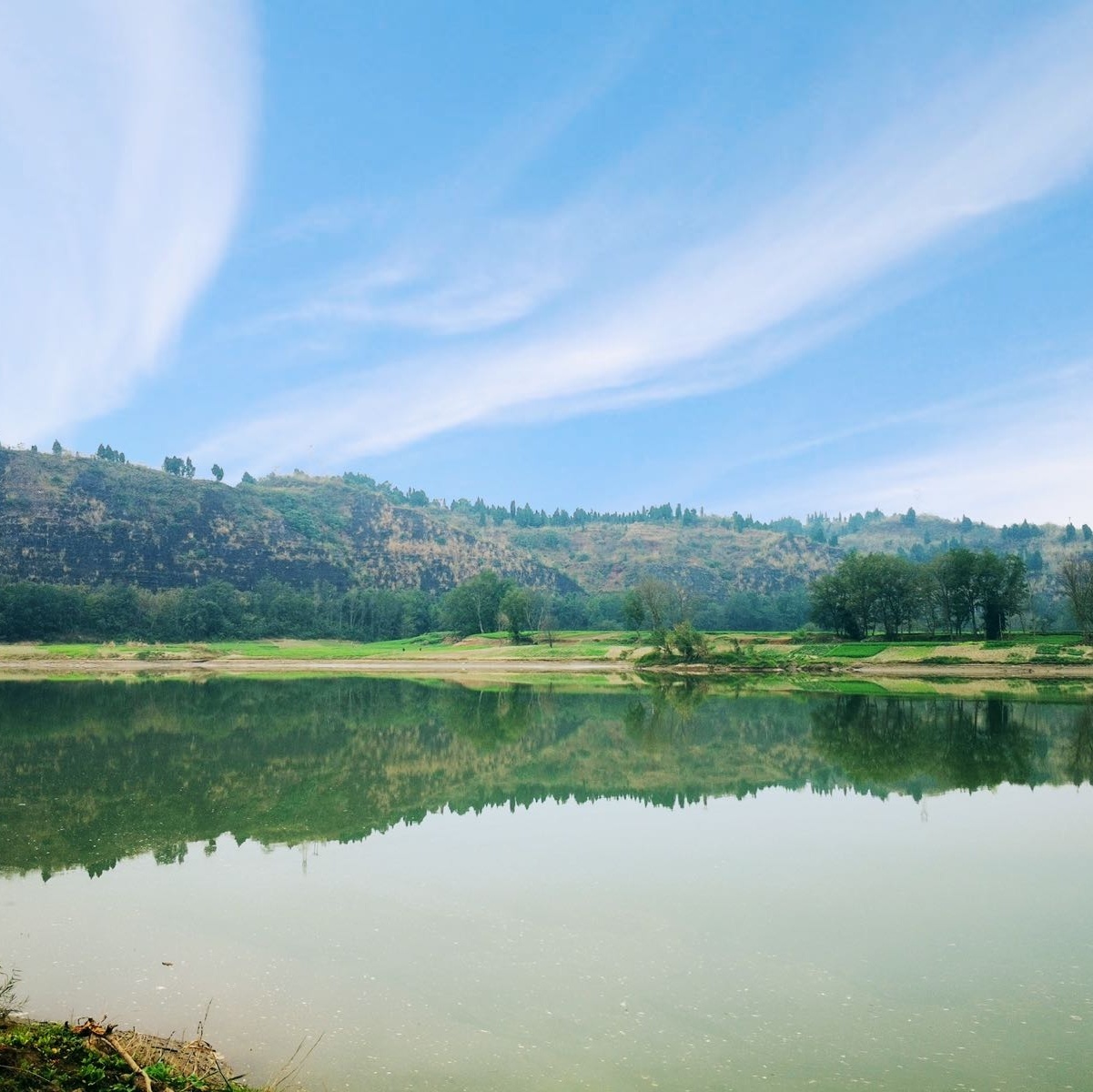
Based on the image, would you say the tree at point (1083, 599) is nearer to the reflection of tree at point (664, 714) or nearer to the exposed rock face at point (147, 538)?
the reflection of tree at point (664, 714)

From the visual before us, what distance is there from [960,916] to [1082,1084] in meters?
5.33

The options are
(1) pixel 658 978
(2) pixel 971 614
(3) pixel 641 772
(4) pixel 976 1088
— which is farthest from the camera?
(2) pixel 971 614

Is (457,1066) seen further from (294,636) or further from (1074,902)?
(294,636)

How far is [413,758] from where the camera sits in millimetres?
31141

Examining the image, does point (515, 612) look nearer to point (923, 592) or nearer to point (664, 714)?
point (923, 592)

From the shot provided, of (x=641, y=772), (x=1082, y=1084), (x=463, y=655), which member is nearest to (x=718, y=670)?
(x=463, y=655)

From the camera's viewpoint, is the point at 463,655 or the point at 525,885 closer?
the point at 525,885

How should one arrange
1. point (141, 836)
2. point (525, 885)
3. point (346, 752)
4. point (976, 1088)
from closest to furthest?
1. point (976, 1088)
2. point (525, 885)
3. point (141, 836)
4. point (346, 752)

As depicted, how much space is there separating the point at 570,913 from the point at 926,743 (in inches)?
998

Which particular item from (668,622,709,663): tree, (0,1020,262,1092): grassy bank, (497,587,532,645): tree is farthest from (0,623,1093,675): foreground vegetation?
(0,1020,262,1092): grassy bank

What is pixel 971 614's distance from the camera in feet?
313

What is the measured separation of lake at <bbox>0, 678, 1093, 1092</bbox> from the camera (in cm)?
A: 912

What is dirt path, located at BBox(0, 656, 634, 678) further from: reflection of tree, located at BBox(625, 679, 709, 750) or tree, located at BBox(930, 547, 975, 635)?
tree, located at BBox(930, 547, 975, 635)

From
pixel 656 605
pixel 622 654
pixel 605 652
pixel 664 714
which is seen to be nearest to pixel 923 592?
pixel 656 605
